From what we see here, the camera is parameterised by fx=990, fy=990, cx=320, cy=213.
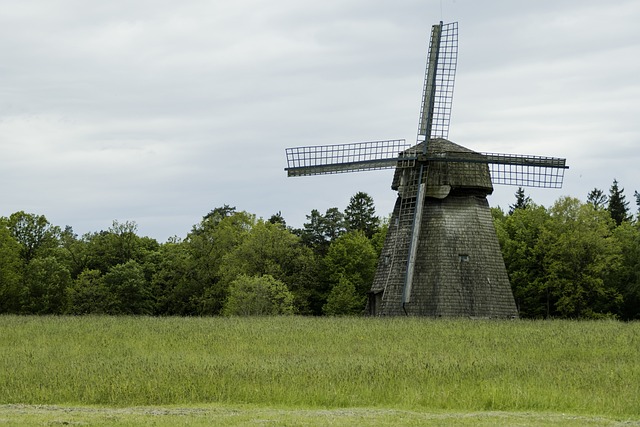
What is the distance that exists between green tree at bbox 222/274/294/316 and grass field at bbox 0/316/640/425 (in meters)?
27.0

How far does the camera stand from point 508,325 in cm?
3453

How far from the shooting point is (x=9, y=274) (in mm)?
67688

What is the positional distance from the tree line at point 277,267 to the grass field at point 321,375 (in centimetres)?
2848

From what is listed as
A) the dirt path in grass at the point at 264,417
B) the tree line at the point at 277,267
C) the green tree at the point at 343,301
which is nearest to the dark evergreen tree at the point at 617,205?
the tree line at the point at 277,267

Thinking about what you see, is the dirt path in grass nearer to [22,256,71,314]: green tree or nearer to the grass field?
the grass field

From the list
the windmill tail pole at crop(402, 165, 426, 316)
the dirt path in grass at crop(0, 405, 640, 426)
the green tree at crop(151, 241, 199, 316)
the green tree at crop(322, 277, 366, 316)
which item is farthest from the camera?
the green tree at crop(151, 241, 199, 316)

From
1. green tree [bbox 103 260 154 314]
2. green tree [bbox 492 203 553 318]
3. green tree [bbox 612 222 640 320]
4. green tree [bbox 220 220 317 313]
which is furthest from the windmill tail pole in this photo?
green tree [bbox 103 260 154 314]

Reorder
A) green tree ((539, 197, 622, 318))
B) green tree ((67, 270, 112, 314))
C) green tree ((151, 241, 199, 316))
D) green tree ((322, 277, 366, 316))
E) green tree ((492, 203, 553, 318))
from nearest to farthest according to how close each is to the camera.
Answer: green tree ((539, 197, 622, 318)) → green tree ((492, 203, 553, 318)) → green tree ((322, 277, 366, 316)) → green tree ((67, 270, 112, 314)) → green tree ((151, 241, 199, 316))

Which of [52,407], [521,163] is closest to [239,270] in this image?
[521,163]

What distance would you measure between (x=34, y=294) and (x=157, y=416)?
5601 centimetres

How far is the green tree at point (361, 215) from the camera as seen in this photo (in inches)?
3497

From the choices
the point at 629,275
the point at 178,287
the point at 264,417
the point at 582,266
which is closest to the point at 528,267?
the point at 582,266

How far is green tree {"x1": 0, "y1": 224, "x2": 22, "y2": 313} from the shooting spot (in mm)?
67688

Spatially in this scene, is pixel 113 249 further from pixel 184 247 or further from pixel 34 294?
pixel 34 294
